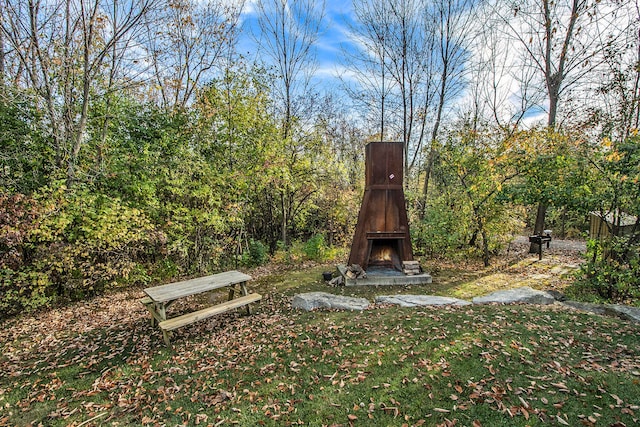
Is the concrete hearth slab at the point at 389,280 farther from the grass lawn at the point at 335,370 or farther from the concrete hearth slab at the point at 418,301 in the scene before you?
the grass lawn at the point at 335,370

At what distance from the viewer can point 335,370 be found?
9.95ft

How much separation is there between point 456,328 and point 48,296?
702cm

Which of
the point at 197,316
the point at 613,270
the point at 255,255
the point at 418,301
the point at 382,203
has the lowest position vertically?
the point at 418,301

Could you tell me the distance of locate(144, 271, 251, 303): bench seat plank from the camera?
3.82 metres

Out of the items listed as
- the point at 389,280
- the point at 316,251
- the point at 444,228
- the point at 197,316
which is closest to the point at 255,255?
the point at 316,251

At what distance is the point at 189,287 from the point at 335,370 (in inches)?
94.7

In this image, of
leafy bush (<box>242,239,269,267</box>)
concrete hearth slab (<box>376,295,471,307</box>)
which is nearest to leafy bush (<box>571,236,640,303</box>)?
concrete hearth slab (<box>376,295,471,307</box>)

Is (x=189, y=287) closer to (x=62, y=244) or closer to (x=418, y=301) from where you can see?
(x=62, y=244)

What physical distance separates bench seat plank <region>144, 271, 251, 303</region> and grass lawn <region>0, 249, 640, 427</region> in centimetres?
63

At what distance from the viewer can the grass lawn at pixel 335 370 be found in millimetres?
2414

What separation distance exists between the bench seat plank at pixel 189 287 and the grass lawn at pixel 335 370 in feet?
2.07

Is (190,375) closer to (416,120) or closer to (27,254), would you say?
(27,254)

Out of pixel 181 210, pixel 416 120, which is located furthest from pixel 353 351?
pixel 416 120

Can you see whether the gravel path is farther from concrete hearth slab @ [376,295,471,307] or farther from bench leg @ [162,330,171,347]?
bench leg @ [162,330,171,347]
